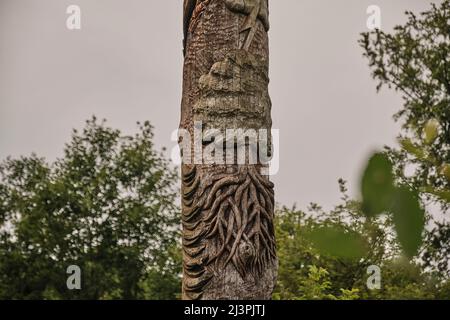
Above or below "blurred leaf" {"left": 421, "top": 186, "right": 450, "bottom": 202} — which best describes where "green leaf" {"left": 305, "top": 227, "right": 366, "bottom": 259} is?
below

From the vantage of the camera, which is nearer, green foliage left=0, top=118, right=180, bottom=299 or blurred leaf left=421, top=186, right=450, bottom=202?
blurred leaf left=421, top=186, right=450, bottom=202

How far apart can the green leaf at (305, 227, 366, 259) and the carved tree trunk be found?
9.80 feet

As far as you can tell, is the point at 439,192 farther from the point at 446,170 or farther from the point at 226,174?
the point at 226,174

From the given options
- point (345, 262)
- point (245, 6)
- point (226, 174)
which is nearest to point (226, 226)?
point (226, 174)

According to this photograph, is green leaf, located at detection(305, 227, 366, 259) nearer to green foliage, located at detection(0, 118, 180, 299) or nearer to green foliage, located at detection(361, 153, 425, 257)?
green foliage, located at detection(361, 153, 425, 257)

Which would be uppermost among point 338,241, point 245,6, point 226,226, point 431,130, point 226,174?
point 245,6

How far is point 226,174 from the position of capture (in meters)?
3.77

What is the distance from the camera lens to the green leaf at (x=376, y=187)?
0.57 m

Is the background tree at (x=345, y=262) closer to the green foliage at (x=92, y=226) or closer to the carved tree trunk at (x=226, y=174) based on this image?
the carved tree trunk at (x=226, y=174)

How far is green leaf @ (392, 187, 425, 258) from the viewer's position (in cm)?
57

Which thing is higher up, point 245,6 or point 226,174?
point 245,6

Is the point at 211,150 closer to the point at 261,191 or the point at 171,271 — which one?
the point at 261,191

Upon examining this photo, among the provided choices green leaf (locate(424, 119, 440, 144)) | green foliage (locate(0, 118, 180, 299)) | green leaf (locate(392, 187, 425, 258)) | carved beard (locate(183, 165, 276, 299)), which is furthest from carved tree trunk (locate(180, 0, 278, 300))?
green foliage (locate(0, 118, 180, 299))

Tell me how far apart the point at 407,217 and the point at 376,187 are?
3 cm
